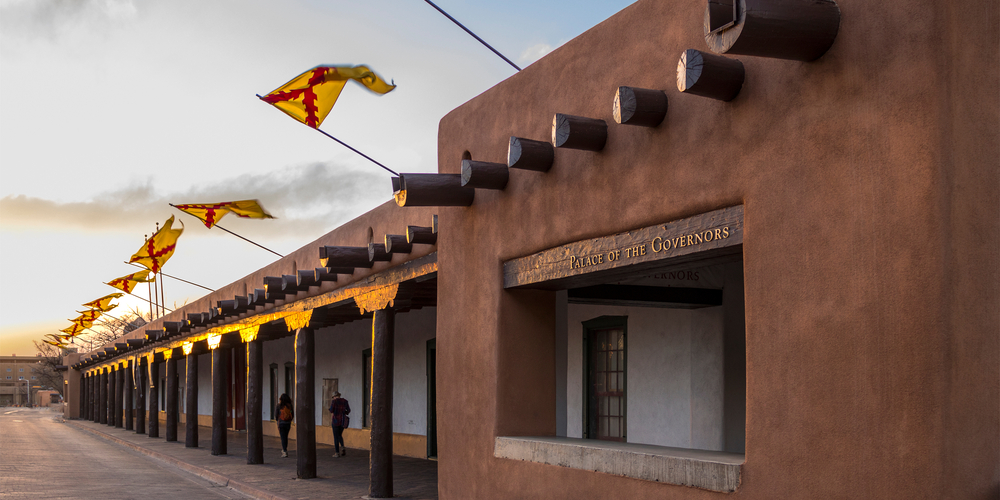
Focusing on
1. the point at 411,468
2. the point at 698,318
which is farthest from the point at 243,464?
the point at 698,318

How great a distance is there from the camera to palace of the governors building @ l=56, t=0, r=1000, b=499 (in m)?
4.70

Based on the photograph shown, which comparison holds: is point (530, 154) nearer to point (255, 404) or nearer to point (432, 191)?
point (432, 191)

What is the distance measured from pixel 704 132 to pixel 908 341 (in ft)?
6.90

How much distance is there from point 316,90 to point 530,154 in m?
4.88

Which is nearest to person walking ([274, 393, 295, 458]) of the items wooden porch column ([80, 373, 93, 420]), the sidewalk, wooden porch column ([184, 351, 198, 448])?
the sidewalk

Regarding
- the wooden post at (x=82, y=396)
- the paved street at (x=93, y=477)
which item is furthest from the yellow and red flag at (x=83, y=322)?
the paved street at (x=93, y=477)

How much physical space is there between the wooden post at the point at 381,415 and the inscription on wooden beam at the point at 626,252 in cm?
373

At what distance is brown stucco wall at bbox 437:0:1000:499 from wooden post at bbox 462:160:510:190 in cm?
145

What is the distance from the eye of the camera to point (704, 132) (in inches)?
246

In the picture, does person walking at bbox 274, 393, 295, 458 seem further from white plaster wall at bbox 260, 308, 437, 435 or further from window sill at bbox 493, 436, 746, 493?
window sill at bbox 493, 436, 746, 493

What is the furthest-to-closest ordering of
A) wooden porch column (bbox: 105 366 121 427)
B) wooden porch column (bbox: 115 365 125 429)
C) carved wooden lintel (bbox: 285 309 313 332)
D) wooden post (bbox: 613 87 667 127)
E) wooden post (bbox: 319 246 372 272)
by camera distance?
wooden porch column (bbox: 105 366 121 427) → wooden porch column (bbox: 115 365 125 429) → carved wooden lintel (bbox: 285 309 313 332) → wooden post (bbox: 319 246 372 272) → wooden post (bbox: 613 87 667 127)

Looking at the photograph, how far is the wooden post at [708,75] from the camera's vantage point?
18.7 ft

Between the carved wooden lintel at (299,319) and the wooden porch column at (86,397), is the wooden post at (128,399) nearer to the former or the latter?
the wooden porch column at (86,397)

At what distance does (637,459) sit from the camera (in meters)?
6.59
